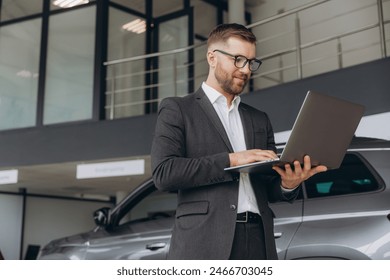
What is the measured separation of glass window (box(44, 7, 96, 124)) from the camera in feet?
31.2

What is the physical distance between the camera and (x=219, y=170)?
1707 mm

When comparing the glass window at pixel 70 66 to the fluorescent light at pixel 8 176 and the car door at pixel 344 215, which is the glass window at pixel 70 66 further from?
the car door at pixel 344 215

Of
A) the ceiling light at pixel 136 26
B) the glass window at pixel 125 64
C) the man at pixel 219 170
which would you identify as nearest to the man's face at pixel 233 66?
the man at pixel 219 170

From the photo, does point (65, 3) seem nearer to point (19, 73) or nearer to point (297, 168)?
point (19, 73)

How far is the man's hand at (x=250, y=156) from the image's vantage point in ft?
5.47

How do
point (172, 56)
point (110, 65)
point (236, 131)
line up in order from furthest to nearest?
point (172, 56) → point (110, 65) → point (236, 131)

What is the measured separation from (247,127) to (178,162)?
0.33 metres

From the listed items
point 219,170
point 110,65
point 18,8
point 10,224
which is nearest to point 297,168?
point 219,170

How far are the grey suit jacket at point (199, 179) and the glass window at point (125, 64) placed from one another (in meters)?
7.97

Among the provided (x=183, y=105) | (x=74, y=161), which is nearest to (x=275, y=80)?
(x=74, y=161)

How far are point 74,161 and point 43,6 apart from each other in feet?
12.1

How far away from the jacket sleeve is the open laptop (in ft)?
0.17

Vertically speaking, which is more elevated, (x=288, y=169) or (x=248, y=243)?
(x=288, y=169)

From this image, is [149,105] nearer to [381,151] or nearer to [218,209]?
[381,151]
